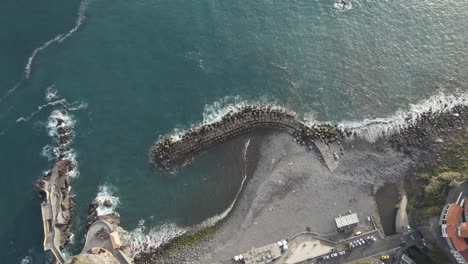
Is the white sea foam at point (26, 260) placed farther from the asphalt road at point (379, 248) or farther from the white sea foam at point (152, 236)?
the asphalt road at point (379, 248)

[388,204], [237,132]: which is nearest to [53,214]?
[237,132]

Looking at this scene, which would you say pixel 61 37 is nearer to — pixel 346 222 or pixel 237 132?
pixel 237 132

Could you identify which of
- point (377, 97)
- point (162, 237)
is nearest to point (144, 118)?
point (162, 237)

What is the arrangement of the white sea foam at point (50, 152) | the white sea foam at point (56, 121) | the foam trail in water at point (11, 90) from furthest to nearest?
the foam trail in water at point (11, 90) < the white sea foam at point (56, 121) < the white sea foam at point (50, 152)

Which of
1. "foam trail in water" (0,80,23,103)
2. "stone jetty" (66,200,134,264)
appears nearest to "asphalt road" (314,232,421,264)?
"stone jetty" (66,200,134,264)

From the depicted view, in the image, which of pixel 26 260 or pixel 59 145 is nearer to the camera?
pixel 26 260

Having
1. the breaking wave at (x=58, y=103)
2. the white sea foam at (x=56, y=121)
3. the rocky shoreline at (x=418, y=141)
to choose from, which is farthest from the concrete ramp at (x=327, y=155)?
the white sea foam at (x=56, y=121)
